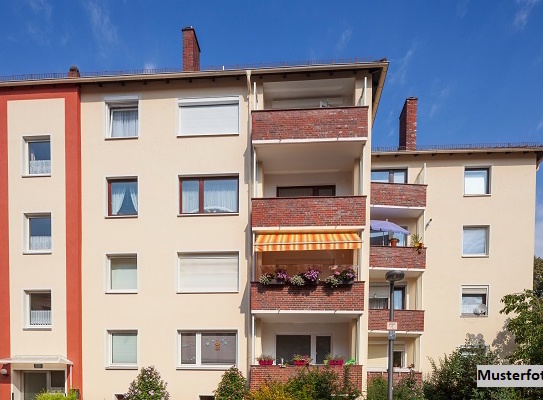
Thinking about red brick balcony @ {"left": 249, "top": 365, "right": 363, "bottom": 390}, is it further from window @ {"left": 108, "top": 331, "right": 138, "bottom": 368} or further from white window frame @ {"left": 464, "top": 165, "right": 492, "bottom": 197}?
white window frame @ {"left": 464, "top": 165, "right": 492, "bottom": 197}

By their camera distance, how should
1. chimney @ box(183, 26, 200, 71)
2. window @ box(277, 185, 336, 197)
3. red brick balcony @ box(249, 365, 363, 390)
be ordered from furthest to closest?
chimney @ box(183, 26, 200, 71) → window @ box(277, 185, 336, 197) → red brick balcony @ box(249, 365, 363, 390)

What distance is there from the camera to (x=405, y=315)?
15.6 meters

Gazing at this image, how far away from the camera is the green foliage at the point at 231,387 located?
37.9ft

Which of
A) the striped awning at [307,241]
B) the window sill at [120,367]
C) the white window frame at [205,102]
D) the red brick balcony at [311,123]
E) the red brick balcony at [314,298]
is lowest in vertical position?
the window sill at [120,367]

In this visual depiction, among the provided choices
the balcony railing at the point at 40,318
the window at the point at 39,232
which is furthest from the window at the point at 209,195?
the balcony railing at the point at 40,318

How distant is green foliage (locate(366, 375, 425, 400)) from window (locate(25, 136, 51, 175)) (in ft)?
51.0

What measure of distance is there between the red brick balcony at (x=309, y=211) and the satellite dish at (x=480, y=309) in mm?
11507

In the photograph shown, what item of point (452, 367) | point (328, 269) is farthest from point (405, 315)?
point (328, 269)

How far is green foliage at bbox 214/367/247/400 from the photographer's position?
37.9 ft

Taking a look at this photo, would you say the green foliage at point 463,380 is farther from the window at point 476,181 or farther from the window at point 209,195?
the window at point 209,195

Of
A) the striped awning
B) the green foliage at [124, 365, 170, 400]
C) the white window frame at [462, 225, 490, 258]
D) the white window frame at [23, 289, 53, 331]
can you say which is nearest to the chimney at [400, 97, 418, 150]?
the white window frame at [462, 225, 490, 258]

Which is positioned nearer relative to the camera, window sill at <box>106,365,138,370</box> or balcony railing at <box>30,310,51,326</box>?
window sill at <box>106,365,138,370</box>

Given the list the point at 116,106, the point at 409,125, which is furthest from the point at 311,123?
the point at 409,125

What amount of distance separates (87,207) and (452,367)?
16.3 metres
